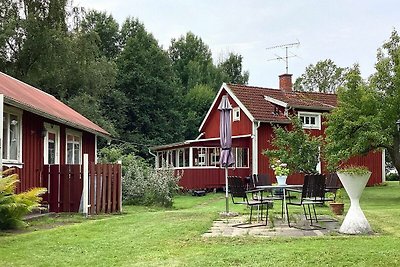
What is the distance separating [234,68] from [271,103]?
3208 centimetres

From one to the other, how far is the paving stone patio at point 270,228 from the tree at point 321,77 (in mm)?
44489

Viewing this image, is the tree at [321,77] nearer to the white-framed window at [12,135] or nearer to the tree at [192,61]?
the tree at [192,61]

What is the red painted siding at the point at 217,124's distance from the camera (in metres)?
28.0

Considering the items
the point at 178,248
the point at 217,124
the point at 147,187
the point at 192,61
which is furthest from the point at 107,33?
the point at 178,248

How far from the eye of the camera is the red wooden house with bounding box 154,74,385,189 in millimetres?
26719

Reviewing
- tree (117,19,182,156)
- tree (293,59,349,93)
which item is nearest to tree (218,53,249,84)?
tree (293,59,349,93)

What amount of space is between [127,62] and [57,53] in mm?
16695

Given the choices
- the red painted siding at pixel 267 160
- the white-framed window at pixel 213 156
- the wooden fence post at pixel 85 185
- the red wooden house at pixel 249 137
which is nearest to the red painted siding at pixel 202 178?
the red wooden house at pixel 249 137

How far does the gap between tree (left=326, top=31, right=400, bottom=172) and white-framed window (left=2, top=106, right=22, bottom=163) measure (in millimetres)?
12294

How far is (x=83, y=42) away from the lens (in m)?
30.2

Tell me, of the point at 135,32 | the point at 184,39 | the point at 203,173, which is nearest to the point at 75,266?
the point at 203,173

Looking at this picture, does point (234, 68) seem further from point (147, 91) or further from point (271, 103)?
point (271, 103)

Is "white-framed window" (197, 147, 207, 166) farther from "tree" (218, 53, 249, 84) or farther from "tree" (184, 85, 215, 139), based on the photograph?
"tree" (218, 53, 249, 84)

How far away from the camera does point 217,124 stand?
32219mm
